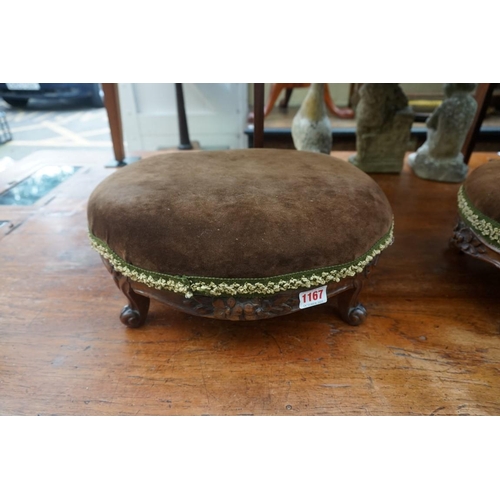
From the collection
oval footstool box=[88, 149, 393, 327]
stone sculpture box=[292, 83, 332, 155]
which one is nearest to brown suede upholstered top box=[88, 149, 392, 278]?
oval footstool box=[88, 149, 393, 327]

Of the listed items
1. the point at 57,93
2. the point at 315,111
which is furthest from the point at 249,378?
the point at 57,93

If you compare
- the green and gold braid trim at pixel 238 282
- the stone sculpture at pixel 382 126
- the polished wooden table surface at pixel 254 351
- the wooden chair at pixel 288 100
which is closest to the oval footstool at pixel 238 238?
the green and gold braid trim at pixel 238 282

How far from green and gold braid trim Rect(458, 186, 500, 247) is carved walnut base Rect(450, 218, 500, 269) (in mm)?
21

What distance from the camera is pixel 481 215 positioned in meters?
1.17

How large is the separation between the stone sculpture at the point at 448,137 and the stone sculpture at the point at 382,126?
125 millimetres

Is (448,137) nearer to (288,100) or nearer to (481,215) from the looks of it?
(481,215)

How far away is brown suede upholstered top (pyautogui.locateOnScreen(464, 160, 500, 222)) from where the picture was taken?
1.12 meters

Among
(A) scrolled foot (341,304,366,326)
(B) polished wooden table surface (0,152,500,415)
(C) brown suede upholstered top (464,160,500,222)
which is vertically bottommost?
(B) polished wooden table surface (0,152,500,415)

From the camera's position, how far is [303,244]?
0.90 meters

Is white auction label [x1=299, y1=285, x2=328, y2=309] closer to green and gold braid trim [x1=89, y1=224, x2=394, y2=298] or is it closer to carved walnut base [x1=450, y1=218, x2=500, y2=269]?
green and gold braid trim [x1=89, y1=224, x2=394, y2=298]

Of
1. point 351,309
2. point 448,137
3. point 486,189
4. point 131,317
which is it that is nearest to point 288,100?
point 448,137

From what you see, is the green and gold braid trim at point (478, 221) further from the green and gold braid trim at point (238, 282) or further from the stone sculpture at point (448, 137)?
the stone sculpture at point (448, 137)

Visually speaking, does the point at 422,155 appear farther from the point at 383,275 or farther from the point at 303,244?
the point at 303,244

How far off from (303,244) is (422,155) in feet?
5.41
